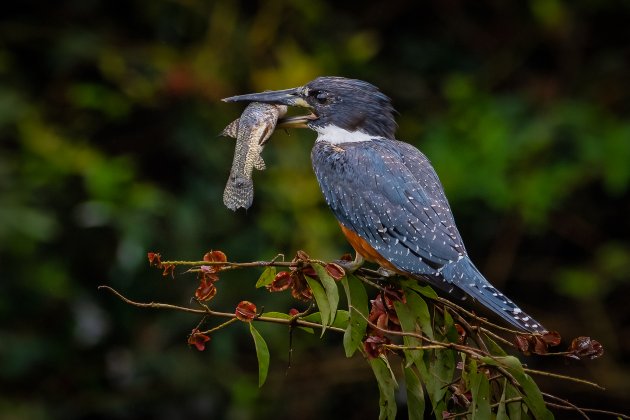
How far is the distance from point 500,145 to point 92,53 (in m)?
1.86

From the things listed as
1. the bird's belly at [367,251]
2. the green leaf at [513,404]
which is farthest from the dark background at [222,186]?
the green leaf at [513,404]

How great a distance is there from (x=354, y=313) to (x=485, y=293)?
1.55 feet

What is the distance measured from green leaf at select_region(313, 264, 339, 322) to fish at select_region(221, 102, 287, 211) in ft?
1.15

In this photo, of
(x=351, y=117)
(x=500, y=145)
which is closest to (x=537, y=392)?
(x=351, y=117)

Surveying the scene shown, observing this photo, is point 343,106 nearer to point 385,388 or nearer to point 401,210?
point 401,210

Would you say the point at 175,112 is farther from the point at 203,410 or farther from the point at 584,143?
the point at 584,143

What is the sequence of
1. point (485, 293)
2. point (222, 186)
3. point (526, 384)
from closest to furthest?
point (526, 384), point (485, 293), point (222, 186)

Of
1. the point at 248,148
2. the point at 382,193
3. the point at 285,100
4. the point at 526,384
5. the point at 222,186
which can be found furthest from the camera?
the point at 222,186

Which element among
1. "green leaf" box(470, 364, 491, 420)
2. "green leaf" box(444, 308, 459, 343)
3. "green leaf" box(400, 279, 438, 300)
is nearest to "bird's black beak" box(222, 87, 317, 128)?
"green leaf" box(400, 279, 438, 300)

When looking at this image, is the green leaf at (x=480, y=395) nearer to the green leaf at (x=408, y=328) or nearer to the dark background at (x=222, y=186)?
the green leaf at (x=408, y=328)

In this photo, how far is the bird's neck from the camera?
345 centimetres

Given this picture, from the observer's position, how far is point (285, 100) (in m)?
3.42

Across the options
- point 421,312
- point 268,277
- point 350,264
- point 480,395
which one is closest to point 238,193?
point 350,264

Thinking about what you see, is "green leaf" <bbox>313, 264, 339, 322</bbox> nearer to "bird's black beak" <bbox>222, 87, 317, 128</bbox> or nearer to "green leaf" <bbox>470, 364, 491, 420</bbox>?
"green leaf" <bbox>470, 364, 491, 420</bbox>
